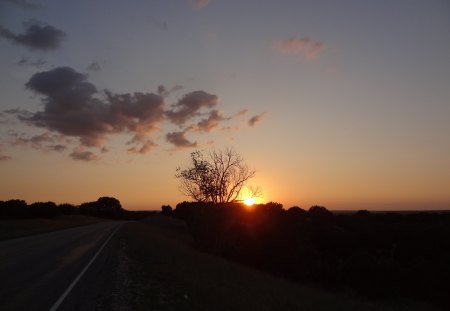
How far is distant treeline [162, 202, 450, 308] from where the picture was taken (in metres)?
34.2

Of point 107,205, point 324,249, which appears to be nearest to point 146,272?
point 324,249

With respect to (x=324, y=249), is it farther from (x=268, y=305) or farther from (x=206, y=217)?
(x=268, y=305)

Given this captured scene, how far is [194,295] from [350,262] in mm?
29258

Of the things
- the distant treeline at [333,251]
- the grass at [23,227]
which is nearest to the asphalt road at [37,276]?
the grass at [23,227]

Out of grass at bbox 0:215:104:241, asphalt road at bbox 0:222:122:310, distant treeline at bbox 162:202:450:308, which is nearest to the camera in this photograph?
asphalt road at bbox 0:222:122:310

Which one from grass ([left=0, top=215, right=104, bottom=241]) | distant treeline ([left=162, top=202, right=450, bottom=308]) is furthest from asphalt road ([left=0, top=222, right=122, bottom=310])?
distant treeline ([left=162, top=202, right=450, bottom=308])

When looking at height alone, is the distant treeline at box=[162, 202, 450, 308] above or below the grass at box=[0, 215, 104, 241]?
below

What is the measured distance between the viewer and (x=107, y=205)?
7746 inches

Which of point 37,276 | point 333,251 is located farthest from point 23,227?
point 37,276

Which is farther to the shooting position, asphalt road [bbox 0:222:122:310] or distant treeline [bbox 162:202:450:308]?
distant treeline [bbox 162:202:450:308]

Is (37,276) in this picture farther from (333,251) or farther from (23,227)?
(23,227)

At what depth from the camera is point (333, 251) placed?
48844 millimetres

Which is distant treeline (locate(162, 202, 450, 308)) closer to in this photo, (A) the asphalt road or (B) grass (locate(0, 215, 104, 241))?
(B) grass (locate(0, 215, 104, 241))

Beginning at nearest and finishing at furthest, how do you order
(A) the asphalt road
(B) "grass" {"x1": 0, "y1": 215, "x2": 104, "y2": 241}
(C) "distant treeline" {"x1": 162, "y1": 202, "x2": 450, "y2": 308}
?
1. (A) the asphalt road
2. (C) "distant treeline" {"x1": 162, "y1": 202, "x2": 450, "y2": 308}
3. (B) "grass" {"x1": 0, "y1": 215, "x2": 104, "y2": 241}
